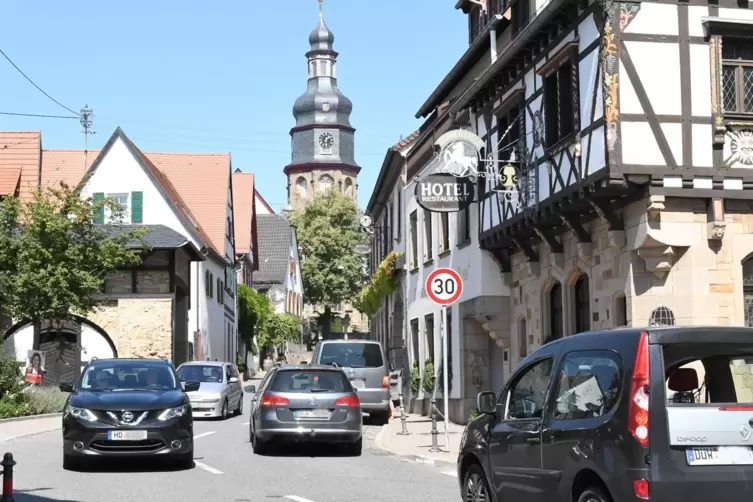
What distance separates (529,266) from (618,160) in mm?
6367

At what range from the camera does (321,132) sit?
142m

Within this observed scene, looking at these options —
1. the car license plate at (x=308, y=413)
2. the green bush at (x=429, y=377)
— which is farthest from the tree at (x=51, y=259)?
the car license plate at (x=308, y=413)

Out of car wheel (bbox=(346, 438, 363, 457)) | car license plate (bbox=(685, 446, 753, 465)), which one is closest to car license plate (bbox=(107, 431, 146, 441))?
car wheel (bbox=(346, 438, 363, 457))

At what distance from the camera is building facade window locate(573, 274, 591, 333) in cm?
2047

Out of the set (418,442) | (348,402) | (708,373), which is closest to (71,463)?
(348,402)

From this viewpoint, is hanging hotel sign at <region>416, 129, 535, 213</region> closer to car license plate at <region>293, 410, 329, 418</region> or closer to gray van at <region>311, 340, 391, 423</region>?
gray van at <region>311, 340, 391, 423</region>

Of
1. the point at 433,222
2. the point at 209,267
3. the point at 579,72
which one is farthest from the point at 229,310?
the point at 579,72

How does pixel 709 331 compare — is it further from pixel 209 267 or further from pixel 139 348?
pixel 209 267

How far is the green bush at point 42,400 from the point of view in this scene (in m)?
30.6

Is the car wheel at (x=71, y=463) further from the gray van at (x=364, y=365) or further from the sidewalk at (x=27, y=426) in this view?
the gray van at (x=364, y=365)

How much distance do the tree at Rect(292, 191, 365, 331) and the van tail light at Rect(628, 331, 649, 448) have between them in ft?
270

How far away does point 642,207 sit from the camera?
17453mm

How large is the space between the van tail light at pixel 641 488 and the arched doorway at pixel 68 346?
38452 millimetres

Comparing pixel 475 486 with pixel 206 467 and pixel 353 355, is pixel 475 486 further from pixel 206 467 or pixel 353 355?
pixel 353 355
